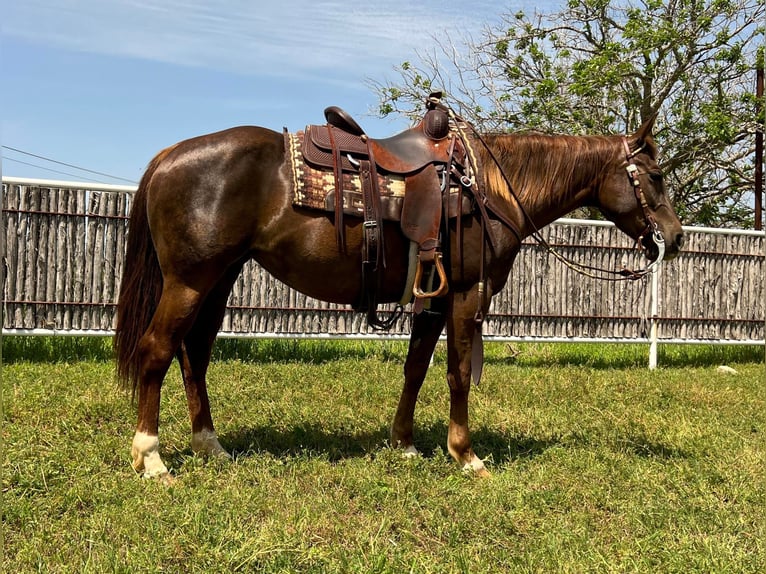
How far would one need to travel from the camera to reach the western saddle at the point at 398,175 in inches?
151

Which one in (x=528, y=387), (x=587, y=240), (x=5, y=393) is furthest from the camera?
(x=587, y=240)

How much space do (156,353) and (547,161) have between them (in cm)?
286

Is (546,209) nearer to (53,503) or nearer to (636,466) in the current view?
(636,466)

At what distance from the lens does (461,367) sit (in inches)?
160

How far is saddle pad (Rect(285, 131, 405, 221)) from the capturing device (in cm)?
377

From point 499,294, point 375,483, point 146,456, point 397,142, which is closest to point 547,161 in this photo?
point 397,142

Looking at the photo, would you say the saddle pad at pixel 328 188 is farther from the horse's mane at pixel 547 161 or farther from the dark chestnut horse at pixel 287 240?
the horse's mane at pixel 547 161

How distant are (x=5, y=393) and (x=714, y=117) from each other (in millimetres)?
13133

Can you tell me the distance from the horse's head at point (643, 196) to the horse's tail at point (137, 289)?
121 inches

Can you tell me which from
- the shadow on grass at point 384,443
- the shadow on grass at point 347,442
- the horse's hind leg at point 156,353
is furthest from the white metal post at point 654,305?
the horse's hind leg at point 156,353

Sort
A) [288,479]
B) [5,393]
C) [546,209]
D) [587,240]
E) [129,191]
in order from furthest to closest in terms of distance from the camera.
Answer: [587,240]
[129,191]
[5,393]
[546,209]
[288,479]

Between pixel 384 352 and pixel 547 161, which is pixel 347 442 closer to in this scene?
pixel 547 161

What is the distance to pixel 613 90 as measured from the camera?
14.3 metres

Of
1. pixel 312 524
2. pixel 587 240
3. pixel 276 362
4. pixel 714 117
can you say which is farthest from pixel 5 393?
pixel 714 117
